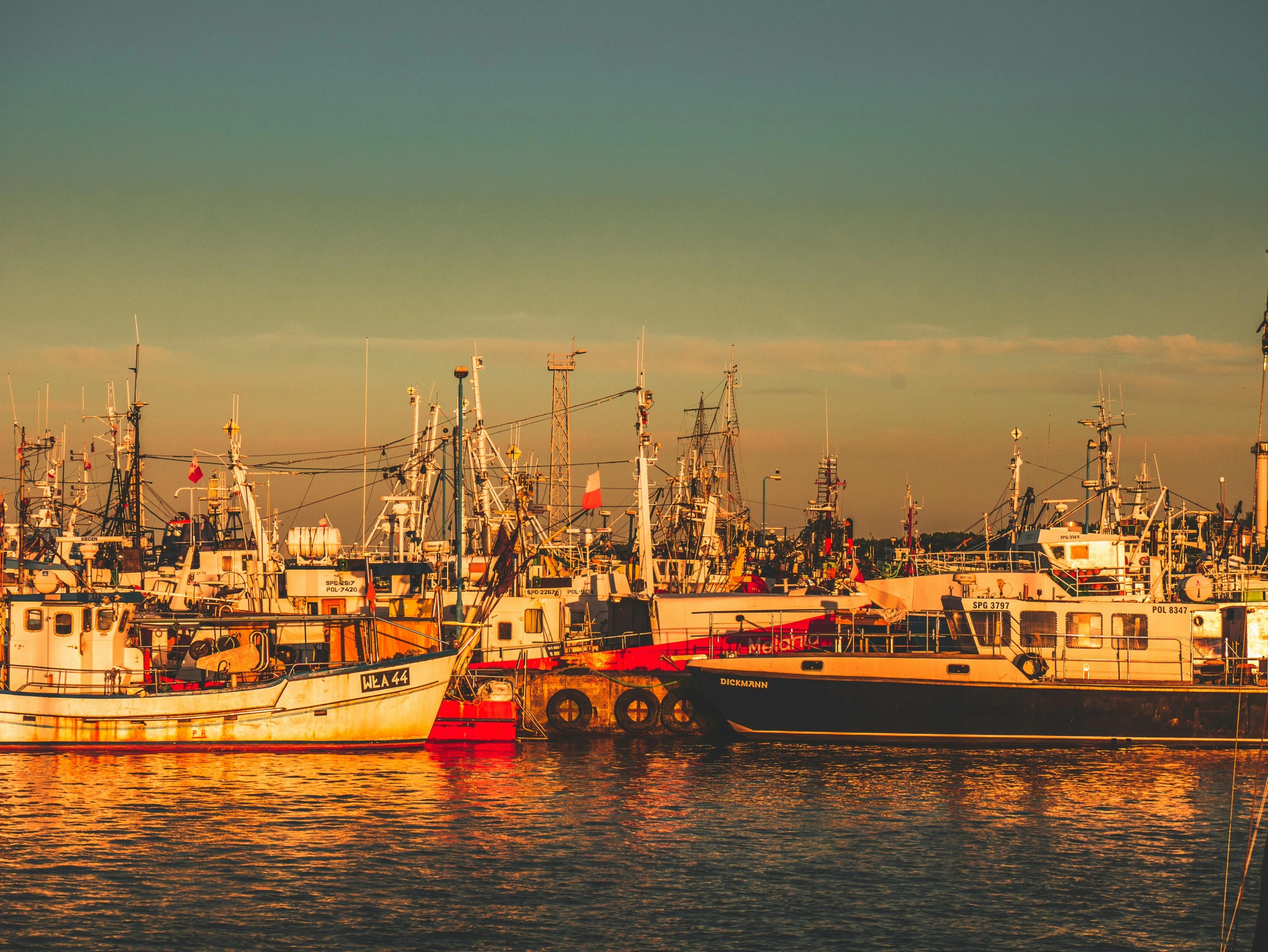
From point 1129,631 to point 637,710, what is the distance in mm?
17383

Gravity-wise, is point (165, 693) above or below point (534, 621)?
below

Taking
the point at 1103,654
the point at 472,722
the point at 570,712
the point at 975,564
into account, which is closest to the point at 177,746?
the point at 472,722

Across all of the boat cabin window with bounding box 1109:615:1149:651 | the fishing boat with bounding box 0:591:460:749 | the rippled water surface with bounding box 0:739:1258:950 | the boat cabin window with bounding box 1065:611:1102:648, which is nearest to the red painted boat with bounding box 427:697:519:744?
the fishing boat with bounding box 0:591:460:749

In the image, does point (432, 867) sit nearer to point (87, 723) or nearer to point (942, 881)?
point (942, 881)

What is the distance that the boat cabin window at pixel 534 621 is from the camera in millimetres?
54000

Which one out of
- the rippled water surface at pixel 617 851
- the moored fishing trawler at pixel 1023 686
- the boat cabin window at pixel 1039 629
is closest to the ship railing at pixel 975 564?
the boat cabin window at pixel 1039 629

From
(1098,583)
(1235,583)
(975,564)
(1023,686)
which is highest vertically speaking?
(975,564)

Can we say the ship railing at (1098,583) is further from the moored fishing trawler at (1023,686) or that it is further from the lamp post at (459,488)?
the lamp post at (459,488)

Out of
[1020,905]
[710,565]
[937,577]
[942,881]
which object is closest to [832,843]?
[942,881]

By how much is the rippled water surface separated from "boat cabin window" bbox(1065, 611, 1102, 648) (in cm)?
408

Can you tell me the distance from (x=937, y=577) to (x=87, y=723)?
3042 cm

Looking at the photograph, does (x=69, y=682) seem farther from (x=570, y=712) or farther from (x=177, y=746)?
(x=570, y=712)

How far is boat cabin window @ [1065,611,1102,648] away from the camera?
45.7 m

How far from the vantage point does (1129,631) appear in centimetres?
4572
